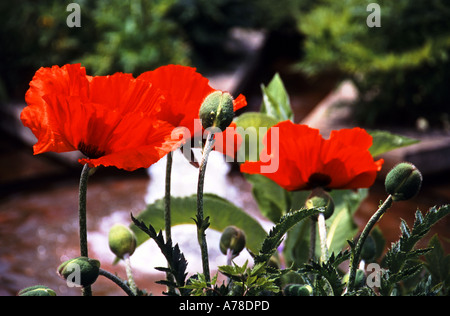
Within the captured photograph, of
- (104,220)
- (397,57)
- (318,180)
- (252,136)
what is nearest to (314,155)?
(318,180)

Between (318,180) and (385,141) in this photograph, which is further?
(385,141)

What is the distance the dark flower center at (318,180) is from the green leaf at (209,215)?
112 mm

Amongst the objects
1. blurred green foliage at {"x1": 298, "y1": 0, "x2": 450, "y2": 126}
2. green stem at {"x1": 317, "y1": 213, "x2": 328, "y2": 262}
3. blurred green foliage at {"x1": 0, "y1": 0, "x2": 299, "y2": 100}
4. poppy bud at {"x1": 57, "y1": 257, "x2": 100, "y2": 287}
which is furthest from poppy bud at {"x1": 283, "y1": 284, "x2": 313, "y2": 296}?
blurred green foliage at {"x1": 0, "y1": 0, "x2": 299, "y2": 100}

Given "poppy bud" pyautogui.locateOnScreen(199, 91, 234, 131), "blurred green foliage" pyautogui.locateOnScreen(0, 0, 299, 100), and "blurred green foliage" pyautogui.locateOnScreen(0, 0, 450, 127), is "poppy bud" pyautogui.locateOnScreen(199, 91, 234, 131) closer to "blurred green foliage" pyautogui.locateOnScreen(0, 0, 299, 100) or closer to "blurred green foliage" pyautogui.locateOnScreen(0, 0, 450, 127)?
"blurred green foliage" pyautogui.locateOnScreen(0, 0, 450, 127)

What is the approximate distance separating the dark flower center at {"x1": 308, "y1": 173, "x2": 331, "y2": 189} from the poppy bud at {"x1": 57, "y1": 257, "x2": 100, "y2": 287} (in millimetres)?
151

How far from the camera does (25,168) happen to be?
189 cm

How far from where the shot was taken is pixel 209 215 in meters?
0.52

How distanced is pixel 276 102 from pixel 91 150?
10.5 inches

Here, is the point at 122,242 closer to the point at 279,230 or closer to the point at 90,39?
the point at 279,230

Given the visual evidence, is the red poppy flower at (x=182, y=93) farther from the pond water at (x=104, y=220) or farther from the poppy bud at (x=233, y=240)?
the pond water at (x=104, y=220)

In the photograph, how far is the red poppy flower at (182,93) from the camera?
38 centimetres

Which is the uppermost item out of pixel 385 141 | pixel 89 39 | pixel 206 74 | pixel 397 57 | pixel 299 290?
pixel 89 39

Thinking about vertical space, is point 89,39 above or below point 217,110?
above
